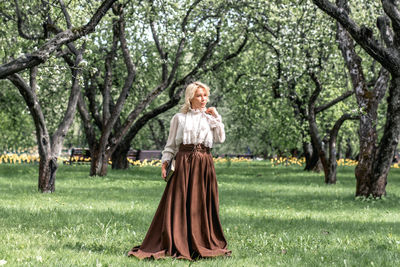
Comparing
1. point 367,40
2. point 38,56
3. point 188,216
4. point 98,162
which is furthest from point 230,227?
point 98,162

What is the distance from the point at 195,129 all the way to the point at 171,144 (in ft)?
1.34

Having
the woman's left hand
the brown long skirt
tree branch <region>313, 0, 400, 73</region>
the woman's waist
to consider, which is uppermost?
tree branch <region>313, 0, 400, 73</region>

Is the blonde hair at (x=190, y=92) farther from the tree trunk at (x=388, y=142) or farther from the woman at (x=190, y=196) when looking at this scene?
the tree trunk at (x=388, y=142)

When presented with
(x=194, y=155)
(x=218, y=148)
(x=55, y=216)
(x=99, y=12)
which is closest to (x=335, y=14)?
(x=99, y=12)

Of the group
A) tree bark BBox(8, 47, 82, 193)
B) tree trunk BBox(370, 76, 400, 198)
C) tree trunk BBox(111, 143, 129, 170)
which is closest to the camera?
tree trunk BBox(370, 76, 400, 198)

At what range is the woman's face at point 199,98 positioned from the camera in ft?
22.9

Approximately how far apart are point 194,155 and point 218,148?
1517 inches

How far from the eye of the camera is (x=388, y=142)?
1422cm

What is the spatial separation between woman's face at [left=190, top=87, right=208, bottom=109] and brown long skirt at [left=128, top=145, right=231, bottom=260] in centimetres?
52

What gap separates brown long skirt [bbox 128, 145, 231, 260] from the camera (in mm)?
6672

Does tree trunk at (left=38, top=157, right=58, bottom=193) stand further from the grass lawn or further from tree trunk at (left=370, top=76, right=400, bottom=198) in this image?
tree trunk at (left=370, top=76, right=400, bottom=198)

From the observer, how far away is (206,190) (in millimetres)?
6902

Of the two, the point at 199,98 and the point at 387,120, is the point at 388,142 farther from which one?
the point at 199,98

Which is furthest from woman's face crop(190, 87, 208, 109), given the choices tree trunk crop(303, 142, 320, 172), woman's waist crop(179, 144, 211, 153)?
tree trunk crop(303, 142, 320, 172)
